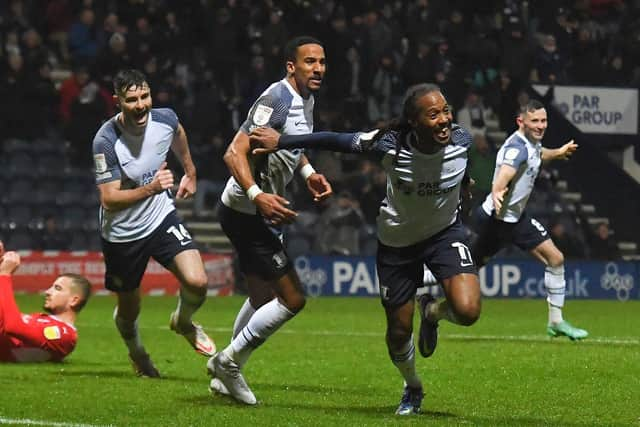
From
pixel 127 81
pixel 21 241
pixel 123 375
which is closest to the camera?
pixel 127 81

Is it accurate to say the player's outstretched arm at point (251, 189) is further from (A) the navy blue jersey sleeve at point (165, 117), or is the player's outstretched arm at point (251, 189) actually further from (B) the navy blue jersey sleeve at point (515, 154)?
(B) the navy blue jersey sleeve at point (515, 154)

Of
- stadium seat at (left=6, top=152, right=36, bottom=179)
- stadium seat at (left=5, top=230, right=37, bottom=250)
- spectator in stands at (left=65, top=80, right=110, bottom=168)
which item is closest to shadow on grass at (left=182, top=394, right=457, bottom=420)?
stadium seat at (left=5, top=230, right=37, bottom=250)

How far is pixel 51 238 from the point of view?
2389 centimetres

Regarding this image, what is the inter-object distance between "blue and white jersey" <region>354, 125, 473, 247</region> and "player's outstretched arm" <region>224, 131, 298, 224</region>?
2.17 ft

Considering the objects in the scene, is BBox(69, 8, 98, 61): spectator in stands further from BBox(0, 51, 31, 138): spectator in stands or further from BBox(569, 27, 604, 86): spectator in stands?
BBox(569, 27, 604, 86): spectator in stands

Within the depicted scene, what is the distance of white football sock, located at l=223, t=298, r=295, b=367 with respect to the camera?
31.0 ft

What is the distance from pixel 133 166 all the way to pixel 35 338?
2.16 m

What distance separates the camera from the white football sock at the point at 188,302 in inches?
430

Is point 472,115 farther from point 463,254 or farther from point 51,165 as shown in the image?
point 463,254

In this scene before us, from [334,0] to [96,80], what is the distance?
593 centimetres

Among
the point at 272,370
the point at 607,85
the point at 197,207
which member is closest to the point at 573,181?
the point at 607,85

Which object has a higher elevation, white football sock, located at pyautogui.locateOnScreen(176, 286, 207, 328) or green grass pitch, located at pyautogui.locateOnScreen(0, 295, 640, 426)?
white football sock, located at pyautogui.locateOnScreen(176, 286, 207, 328)

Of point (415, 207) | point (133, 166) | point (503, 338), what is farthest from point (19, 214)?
point (415, 207)

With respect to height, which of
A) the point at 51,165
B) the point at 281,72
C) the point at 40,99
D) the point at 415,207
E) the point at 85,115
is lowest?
the point at 51,165
